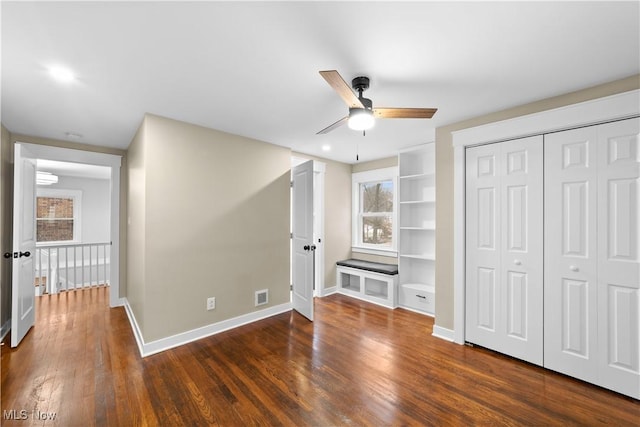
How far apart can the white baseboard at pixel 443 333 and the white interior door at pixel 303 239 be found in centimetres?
153

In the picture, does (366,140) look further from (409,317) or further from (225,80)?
(409,317)

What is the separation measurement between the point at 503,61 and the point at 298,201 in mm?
2746

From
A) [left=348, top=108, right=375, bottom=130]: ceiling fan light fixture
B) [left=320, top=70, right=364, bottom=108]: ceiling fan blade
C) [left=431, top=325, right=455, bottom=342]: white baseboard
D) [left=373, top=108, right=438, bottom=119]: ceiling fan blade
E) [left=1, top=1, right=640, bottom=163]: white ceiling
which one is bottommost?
[left=431, top=325, right=455, bottom=342]: white baseboard

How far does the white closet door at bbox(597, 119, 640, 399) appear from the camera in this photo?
82.5 inches

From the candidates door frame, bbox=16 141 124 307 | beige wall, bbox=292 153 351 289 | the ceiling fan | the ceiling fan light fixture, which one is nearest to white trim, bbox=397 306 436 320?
beige wall, bbox=292 153 351 289

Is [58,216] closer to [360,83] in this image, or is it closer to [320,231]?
[320,231]

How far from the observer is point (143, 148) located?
9.32 ft

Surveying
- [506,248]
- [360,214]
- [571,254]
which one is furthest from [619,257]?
[360,214]

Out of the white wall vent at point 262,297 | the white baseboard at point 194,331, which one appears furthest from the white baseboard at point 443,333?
the white wall vent at point 262,297

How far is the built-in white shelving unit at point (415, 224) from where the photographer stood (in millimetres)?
4117

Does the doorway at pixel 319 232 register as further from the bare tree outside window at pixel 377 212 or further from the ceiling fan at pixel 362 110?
the ceiling fan at pixel 362 110

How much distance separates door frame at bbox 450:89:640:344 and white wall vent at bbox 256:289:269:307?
7.11 feet

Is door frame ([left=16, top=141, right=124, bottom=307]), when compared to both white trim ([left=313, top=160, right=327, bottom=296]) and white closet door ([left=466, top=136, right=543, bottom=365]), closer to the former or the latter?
white trim ([left=313, top=160, right=327, bottom=296])

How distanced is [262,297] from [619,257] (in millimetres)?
3611
